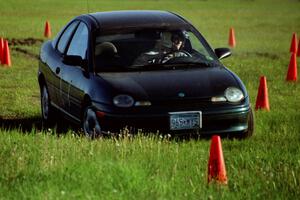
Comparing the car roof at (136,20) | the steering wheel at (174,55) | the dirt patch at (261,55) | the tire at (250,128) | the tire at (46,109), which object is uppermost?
the car roof at (136,20)

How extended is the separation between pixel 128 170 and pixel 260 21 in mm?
29520

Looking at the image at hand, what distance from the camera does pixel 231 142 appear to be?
8922 millimetres

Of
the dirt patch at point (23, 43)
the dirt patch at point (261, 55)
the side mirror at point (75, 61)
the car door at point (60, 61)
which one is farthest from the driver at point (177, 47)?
the dirt patch at point (261, 55)

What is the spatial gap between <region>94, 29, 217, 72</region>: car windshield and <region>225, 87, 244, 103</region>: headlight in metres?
0.82

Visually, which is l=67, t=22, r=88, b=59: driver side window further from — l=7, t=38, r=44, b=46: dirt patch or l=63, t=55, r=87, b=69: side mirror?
l=7, t=38, r=44, b=46: dirt patch

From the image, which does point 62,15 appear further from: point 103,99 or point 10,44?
point 103,99

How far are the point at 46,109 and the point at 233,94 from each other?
331 cm

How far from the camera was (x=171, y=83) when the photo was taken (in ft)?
29.7

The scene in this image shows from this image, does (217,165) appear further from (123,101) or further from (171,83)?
(171,83)

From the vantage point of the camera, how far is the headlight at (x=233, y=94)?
904cm

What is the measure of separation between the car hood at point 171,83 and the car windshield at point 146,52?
0.74 ft

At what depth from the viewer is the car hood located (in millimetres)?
8869

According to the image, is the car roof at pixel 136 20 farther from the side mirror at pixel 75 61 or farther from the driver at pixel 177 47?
the side mirror at pixel 75 61

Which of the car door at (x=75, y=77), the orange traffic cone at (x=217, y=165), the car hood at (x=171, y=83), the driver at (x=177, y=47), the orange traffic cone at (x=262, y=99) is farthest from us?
the orange traffic cone at (x=262, y=99)
